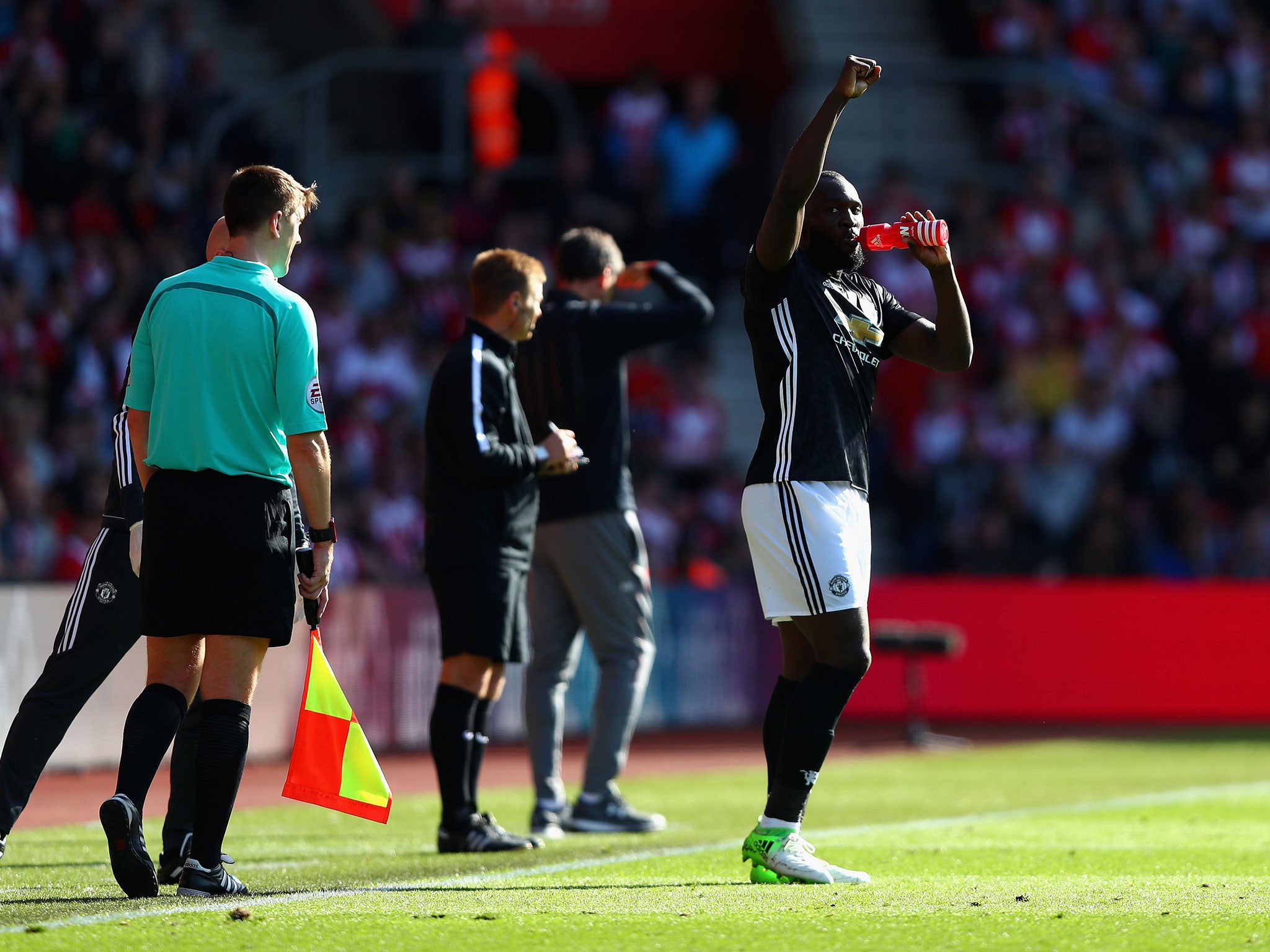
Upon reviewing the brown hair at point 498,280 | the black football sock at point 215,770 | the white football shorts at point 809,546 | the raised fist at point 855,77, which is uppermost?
the raised fist at point 855,77

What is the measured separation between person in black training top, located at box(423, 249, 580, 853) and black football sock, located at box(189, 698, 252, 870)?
1.50 meters

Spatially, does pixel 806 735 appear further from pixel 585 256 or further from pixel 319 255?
pixel 319 255

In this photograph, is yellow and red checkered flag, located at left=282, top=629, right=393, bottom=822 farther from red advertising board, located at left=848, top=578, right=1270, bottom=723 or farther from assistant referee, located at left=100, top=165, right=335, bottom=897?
red advertising board, located at left=848, top=578, right=1270, bottom=723

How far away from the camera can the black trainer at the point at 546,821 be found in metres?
8.10

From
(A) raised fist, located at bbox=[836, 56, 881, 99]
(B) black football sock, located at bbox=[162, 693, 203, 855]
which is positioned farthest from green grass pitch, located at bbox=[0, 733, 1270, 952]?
(A) raised fist, located at bbox=[836, 56, 881, 99]

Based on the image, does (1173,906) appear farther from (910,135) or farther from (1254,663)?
(910,135)

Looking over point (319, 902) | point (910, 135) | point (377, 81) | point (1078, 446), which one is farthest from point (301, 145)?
point (319, 902)

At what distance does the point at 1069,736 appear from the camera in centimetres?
1516

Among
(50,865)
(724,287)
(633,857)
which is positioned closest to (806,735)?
(633,857)

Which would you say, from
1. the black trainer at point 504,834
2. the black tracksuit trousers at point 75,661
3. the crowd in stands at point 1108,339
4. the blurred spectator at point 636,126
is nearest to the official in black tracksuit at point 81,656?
the black tracksuit trousers at point 75,661

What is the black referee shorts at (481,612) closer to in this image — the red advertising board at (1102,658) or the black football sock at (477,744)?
the black football sock at (477,744)

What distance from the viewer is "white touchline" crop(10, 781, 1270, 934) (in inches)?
215

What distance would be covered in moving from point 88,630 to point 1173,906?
354cm

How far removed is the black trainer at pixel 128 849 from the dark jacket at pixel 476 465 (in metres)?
1.88
